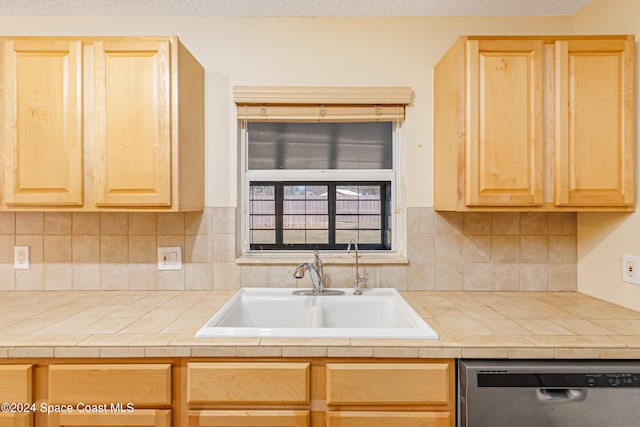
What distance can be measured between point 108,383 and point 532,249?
1991 millimetres

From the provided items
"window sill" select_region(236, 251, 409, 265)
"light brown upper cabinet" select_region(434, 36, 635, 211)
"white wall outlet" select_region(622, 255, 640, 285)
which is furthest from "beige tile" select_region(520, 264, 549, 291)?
"window sill" select_region(236, 251, 409, 265)

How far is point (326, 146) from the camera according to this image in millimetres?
2127

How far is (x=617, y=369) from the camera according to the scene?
1.23 metres

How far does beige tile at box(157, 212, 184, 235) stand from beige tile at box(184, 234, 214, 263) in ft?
0.21

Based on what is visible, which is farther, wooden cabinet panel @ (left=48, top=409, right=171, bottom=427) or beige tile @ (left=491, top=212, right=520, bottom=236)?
beige tile @ (left=491, top=212, right=520, bottom=236)

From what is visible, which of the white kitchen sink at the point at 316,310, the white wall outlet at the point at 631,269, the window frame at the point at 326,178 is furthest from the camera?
the window frame at the point at 326,178

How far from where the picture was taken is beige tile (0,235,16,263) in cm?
199

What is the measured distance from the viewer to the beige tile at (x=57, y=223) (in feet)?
6.50

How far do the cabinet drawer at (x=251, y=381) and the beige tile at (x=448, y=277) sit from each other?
1.00 meters

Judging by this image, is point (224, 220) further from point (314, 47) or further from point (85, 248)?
point (314, 47)

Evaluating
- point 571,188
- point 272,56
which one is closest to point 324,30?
point 272,56

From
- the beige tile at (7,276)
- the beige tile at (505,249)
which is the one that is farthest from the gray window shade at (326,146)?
the beige tile at (7,276)

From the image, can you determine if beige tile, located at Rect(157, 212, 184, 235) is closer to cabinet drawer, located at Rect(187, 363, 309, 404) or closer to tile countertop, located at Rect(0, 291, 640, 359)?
tile countertop, located at Rect(0, 291, 640, 359)

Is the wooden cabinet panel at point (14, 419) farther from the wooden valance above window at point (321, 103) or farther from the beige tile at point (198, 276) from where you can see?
the wooden valance above window at point (321, 103)
